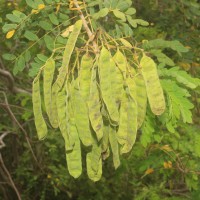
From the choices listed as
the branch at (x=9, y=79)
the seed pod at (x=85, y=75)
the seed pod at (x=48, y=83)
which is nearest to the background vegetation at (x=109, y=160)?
the branch at (x=9, y=79)

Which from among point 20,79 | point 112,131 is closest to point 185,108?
point 112,131

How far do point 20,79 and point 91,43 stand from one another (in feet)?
9.64

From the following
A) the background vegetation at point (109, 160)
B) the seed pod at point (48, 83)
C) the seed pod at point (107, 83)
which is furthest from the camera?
the background vegetation at point (109, 160)

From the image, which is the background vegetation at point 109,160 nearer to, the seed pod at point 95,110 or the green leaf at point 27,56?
the green leaf at point 27,56

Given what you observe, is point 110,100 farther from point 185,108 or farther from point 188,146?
point 188,146

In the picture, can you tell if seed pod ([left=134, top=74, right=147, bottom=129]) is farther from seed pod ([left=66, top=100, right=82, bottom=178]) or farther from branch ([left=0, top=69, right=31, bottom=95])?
branch ([left=0, top=69, right=31, bottom=95])

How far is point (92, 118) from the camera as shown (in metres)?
1.17

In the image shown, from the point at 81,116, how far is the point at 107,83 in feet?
0.44

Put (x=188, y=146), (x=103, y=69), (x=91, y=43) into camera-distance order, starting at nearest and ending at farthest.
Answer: (x=103, y=69)
(x=91, y=43)
(x=188, y=146)

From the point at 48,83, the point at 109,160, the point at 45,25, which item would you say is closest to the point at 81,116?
the point at 48,83

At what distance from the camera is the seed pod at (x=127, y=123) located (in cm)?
119

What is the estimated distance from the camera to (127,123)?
121 cm

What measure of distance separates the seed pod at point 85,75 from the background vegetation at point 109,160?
64cm

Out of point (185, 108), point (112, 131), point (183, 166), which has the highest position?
point (112, 131)
